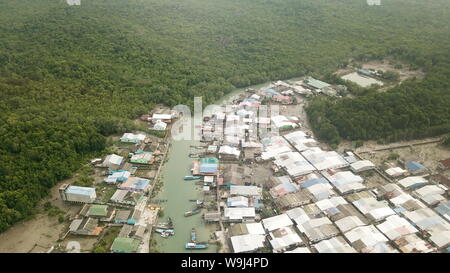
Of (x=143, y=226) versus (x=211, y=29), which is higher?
(x=211, y=29)

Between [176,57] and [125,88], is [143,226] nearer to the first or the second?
[125,88]

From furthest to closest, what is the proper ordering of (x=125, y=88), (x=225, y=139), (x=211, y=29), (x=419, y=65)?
(x=211, y=29) → (x=419, y=65) → (x=125, y=88) → (x=225, y=139)

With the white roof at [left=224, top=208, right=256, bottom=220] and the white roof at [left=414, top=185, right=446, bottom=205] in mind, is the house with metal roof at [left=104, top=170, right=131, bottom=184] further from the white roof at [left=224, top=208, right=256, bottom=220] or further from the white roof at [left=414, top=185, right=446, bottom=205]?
the white roof at [left=414, top=185, right=446, bottom=205]

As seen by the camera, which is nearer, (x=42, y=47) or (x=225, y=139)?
(x=225, y=139)

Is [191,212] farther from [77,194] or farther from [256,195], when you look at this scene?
[77,194]

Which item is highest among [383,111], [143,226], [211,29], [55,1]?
[55,1]

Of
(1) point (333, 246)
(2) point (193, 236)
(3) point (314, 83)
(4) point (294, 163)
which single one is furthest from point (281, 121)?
(2) point (193, 236)

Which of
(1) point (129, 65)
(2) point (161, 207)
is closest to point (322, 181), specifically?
(2) point (161, 207)

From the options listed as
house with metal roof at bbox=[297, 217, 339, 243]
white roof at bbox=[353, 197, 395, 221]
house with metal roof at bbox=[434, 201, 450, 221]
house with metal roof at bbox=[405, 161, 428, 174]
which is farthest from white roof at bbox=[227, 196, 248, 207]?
house with metal roof at bbox=[405, 161, 428, 174]
